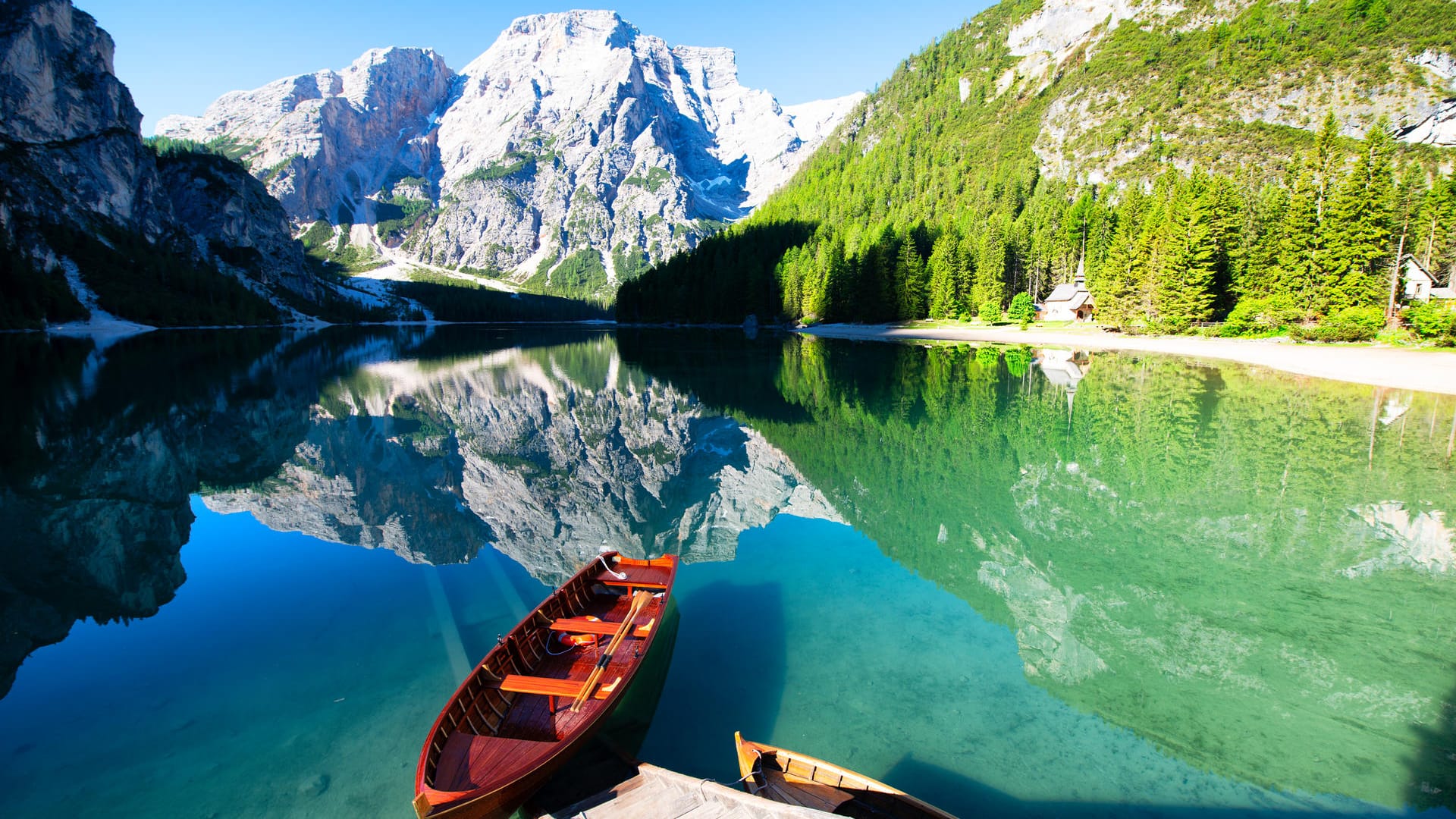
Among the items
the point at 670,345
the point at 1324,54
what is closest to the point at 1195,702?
the point at 670,345

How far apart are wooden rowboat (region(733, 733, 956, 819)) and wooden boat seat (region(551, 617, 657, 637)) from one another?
2.81 meters

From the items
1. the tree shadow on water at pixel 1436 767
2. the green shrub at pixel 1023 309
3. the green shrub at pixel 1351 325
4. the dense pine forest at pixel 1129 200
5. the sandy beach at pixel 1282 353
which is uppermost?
the dense pine forest at pixel 1129 200

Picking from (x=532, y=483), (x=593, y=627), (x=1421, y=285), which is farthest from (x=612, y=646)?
(x=1421, y=285)

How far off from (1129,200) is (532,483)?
8933 cm

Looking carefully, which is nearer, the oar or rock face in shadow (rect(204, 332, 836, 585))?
the oar

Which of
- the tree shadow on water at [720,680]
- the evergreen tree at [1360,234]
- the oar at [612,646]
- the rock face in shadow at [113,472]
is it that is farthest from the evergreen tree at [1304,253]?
the rock face in shadow at [113,472]

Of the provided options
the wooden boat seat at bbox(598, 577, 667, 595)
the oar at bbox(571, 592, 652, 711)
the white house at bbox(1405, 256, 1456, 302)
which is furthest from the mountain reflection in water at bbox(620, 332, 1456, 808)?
the white house at bbox(1405, 256, 1456, 302)

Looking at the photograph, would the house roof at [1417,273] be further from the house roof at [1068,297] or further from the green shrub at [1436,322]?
the house roof at [1068,297]

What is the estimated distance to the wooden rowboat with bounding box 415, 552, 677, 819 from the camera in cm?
563

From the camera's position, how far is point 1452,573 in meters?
11.6

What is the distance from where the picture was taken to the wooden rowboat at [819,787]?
5379 mm

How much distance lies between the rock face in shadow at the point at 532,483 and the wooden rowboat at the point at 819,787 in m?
7.71

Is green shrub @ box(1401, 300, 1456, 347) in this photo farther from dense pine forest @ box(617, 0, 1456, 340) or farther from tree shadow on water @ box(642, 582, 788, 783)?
tree shadow on water @ box(642, 582, 788, 783)

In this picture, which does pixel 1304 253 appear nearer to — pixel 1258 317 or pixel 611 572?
pixel 1258 317
